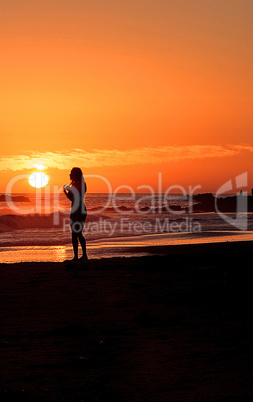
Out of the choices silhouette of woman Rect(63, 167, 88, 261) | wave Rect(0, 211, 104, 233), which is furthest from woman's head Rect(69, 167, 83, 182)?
wave Rect(0, 211, 104, 233)

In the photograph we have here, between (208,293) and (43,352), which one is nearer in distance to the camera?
(43,352)

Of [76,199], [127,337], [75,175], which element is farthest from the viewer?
[75,175]

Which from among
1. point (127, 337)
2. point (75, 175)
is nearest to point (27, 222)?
point (75, 175)

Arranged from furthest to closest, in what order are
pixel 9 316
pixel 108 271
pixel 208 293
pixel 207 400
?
pixel 108 271
pixel 208 293
pixel 9 316
pixel 207 400

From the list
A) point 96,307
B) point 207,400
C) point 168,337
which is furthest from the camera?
point 96,307

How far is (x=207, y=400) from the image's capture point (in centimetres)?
334

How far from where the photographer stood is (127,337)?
480cm

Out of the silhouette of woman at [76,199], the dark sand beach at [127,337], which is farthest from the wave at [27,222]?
the dark sand beach at [127,337]

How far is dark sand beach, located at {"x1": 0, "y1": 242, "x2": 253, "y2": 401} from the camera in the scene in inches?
141

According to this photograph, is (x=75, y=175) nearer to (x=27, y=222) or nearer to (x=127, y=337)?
(x=127, y=337)

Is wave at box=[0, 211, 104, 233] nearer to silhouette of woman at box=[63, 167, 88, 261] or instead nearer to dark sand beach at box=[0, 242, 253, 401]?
silhouette of woman at box=[63, 167, 88, 261]

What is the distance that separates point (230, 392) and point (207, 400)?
0.22 meters

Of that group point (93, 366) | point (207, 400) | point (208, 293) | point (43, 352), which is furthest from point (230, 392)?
point (208, 293)

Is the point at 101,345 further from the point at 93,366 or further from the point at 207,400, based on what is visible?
the point at 207,400
